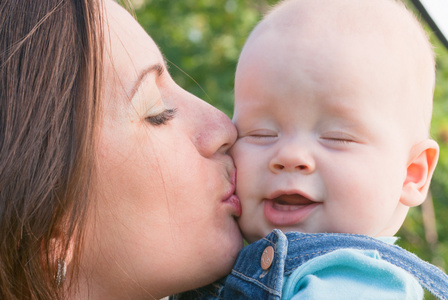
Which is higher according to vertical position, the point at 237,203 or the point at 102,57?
the point at 102,57

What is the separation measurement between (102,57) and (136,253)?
1.77 ft

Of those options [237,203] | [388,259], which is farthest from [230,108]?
[388,259]

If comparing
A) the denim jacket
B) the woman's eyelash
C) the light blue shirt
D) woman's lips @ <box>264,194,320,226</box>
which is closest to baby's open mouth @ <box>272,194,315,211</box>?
woman's lips @ <box>264,194,320,226</box>

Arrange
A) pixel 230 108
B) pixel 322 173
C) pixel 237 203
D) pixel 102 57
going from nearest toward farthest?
1. pixel 102 57
2. pixel 322 173
3. pixel 237 203
4. pixel 230 108

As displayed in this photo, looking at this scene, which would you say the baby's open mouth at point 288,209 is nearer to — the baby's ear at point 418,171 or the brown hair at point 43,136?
the baby's ear at point 418,171

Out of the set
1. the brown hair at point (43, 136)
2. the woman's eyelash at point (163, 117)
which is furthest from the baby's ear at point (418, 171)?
the brown hair at point (43, 136)

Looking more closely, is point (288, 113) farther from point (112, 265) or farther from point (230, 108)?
point (230, 108)

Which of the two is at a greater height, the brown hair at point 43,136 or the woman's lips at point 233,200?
the brown hair at point 43,136

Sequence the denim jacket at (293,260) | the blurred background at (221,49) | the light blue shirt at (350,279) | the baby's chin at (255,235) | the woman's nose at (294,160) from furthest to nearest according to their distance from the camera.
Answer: the blurred background at (221,49) < the baby's chin at (255,235) < the woman's nose at (294,160) < the denim jacket at (293,260) < the light blue shirt at (350,279)

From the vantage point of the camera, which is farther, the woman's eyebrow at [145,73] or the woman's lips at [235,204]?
the woman's lips at [235,204]

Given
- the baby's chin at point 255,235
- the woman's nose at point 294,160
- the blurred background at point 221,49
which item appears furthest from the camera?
the blurred background at point 221,49

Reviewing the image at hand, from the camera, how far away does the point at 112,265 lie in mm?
1556

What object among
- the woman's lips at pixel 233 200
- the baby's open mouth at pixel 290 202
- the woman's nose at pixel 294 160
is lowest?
the woman's lips at pixel 233 200

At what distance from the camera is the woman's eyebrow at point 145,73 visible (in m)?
1.53
